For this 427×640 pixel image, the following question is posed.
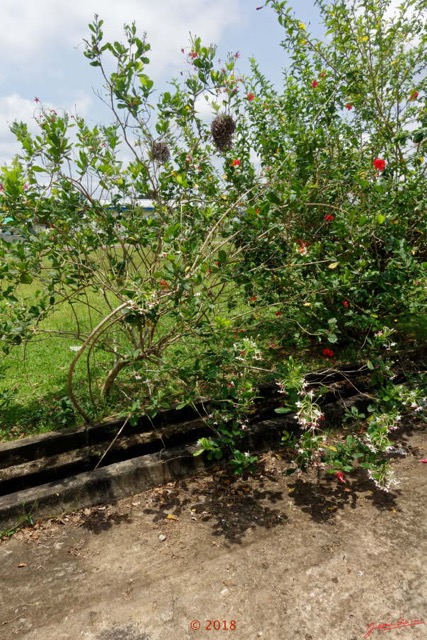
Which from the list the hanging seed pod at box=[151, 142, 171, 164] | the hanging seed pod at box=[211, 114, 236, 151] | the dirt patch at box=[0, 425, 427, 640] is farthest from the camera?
the hanging seed pod at box=[211, 114, 236, 151]

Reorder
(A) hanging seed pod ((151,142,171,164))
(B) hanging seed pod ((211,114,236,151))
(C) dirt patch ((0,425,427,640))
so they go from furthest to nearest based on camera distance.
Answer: (B) hanging seed pod ((211,114,236,151)) < (A) hanging seed pod ((151,142,171,164)) < (C) dirt patch ((0,425,427,640))

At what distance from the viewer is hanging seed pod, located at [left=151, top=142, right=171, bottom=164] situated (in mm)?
3260

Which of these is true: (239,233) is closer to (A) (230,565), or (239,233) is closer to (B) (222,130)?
(B) (222,130)

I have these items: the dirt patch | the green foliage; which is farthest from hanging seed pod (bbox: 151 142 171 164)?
the dirt patch

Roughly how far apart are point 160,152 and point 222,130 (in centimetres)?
64

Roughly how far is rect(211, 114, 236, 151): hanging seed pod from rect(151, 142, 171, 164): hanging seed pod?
0.49 m

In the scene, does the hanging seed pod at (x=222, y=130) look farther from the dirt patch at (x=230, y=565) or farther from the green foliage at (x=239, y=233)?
the dirt patch at (x=230, y=565)

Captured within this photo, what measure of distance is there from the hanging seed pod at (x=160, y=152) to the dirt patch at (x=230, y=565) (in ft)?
8.31

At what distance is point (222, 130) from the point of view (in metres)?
3.58

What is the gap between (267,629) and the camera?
1.92 meters

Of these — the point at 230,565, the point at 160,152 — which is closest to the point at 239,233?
the point at 160,152

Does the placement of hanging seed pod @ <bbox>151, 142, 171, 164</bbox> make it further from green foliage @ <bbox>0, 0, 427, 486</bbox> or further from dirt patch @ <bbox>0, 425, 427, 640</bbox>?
dirt patch @ <bbox>0, 425, 427, 640</bbox>

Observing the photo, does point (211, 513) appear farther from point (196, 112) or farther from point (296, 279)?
point (196, 112)

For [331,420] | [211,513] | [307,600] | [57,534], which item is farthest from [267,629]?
[331,420]
